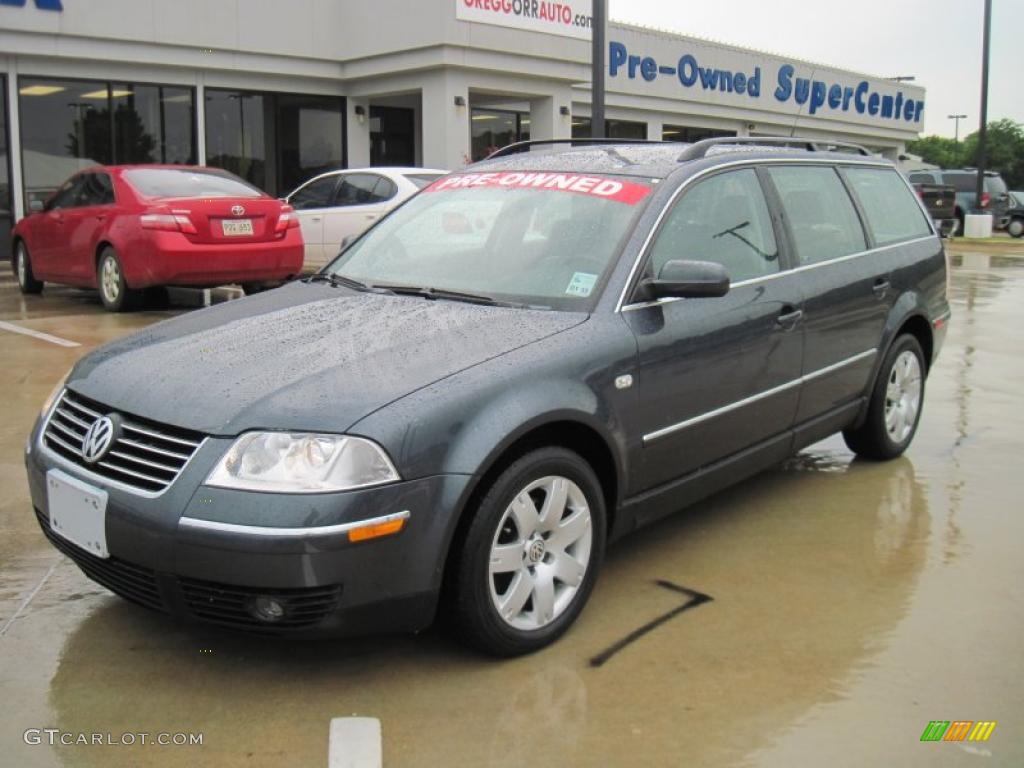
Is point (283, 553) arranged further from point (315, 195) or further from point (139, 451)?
point (315, 195)

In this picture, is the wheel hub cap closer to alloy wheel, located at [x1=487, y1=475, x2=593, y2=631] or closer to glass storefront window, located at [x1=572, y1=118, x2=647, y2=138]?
alloy wheel, located at [x1=487, y1=475, x2=593, y2=631]

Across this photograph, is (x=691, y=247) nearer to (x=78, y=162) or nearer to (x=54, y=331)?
(x=54, y=331)

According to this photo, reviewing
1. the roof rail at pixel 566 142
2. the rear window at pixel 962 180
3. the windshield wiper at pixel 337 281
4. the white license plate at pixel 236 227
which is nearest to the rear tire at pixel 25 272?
the white license plate at pixel 236 227

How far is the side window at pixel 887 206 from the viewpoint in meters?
5.46

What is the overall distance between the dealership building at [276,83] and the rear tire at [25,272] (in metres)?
4.15

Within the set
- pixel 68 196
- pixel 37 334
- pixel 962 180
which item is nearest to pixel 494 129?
pixel 68 196

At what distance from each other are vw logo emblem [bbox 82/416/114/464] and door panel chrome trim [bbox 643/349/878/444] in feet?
5.73

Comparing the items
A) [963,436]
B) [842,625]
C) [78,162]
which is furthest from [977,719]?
[78,162]

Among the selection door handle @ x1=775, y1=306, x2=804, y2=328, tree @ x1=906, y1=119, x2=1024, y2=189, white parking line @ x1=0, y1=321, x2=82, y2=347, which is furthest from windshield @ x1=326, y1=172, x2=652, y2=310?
tree @ x1=906, y1=119, x2=1024, y2=189

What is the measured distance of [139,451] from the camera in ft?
10.2

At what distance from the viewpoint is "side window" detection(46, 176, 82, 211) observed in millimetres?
11094

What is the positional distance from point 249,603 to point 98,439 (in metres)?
0.71

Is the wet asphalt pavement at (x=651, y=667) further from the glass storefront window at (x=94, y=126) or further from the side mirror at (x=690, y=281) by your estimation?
the glass storefront window at (x=94, y=126)

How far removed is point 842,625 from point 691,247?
1.51 meters
